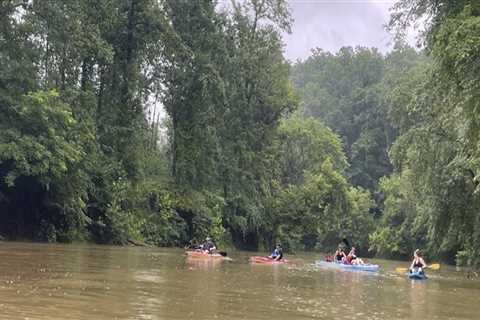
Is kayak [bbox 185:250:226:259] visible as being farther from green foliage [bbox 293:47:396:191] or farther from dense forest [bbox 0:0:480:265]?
green foliage [bbox 293:47:396:191]

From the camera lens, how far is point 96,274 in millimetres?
17469

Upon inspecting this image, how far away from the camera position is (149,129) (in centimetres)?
5034

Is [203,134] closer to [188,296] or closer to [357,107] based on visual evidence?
[188,296]

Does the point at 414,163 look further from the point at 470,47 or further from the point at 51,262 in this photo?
the point at 51,262

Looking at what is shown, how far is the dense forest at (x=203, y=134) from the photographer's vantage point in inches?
1177

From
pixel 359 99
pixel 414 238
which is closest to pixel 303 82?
pixel 359 99

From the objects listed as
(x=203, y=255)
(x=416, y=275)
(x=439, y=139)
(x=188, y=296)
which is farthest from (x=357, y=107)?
(x=188, y=296)

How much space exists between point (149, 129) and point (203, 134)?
511 cm

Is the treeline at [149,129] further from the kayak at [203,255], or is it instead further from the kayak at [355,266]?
the kayak at [355,266]

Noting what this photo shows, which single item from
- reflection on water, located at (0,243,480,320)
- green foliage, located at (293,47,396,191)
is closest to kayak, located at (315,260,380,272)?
reflection on water, located at (0,243,480,320)

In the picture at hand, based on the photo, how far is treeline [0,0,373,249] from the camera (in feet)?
111

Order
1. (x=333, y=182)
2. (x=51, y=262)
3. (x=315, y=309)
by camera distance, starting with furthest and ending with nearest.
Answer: (x=333, y=182), (x=51, y=262), (x=315, y=309)

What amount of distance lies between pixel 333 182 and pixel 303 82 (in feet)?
250

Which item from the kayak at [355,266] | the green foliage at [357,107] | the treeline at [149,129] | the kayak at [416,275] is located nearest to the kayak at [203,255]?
the kayak at [355,266]
